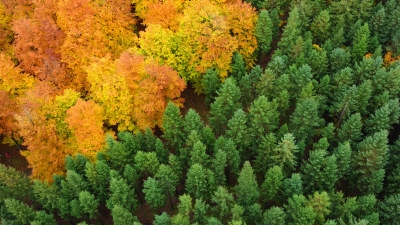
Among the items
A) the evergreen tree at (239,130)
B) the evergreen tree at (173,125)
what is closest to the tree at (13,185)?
the evergreen tree at (173,125)

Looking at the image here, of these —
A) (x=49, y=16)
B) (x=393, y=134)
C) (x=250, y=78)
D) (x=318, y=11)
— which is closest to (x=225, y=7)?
(x=250, y=78)

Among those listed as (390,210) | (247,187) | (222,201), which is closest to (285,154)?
(247,187)

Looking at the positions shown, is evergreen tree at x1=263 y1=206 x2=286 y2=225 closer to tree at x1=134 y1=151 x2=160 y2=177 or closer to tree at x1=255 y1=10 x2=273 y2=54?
tree at x1=134 y1=151 x2=160 y2=177

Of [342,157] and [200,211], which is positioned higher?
[342,157]

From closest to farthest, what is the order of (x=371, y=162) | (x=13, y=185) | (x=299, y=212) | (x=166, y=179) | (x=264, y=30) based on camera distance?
(x=299, y=212) → (x=371, y=162) → (x=166, y=179) → (x=13, y=185) → (x=264, y=30)

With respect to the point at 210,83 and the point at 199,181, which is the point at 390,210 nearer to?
the point at 199,181

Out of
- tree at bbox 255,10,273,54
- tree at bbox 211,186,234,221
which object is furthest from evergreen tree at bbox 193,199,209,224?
tree at bbox 255,10,273,54

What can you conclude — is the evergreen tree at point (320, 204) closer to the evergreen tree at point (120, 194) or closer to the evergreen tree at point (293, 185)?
the evergreen tree at point (293, 185)
